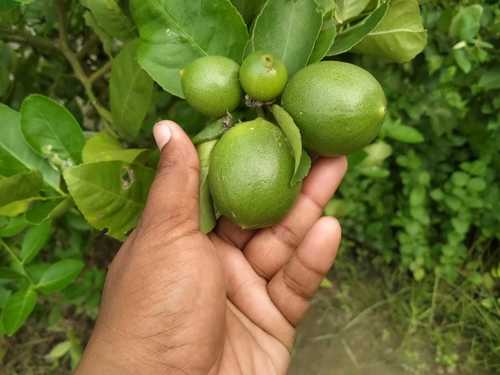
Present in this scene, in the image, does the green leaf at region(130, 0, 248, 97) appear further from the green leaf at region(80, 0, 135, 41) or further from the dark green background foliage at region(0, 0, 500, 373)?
the green leaf at region(80, 0, 135, 41)

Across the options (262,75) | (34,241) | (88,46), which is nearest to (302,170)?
(262,75)

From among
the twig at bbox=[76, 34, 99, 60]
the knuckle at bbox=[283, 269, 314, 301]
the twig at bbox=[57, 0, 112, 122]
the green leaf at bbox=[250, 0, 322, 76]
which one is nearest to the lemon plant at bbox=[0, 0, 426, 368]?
the green leaf at bbox=[250, 0, 322, 76]

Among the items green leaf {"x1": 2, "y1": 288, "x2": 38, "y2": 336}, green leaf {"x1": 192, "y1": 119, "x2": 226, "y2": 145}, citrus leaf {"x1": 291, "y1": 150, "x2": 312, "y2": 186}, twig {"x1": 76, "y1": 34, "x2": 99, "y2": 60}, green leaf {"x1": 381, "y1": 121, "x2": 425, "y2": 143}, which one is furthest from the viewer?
green leaf {"x1": 381, "y1": 121, "x2": 425, "y2": 143}

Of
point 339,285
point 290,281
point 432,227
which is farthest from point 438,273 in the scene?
point 290,281

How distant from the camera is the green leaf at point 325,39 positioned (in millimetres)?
1019

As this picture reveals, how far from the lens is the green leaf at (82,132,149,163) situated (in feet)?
3.75

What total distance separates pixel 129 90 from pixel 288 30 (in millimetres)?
394

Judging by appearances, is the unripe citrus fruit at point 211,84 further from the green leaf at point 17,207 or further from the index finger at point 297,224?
the green leaf at point 17,207

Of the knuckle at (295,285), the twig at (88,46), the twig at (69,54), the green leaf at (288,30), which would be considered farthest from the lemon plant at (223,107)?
the knuckle at (295,285)

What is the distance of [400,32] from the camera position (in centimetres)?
114

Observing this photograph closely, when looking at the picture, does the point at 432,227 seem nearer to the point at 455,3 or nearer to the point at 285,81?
the point at 455,3

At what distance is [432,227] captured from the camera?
8.10 feet

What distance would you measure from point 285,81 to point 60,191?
0.58 meters

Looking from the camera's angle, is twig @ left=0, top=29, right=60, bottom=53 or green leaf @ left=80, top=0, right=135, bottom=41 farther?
twig @ left=0, top=29, right=60, bottom=53
